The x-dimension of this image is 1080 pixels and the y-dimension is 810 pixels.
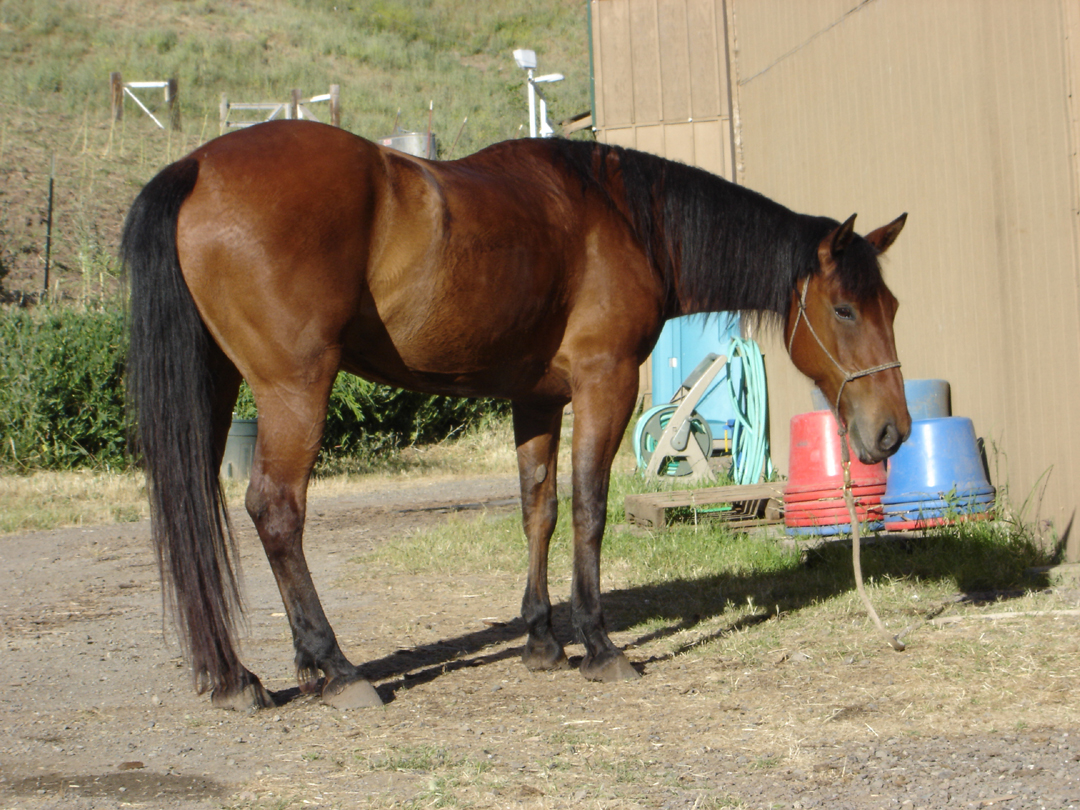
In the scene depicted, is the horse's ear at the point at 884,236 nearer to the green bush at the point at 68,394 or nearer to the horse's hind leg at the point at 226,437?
the horse's hind leg at the point at 226,437

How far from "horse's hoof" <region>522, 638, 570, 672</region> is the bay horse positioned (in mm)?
12

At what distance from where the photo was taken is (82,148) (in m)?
23.4

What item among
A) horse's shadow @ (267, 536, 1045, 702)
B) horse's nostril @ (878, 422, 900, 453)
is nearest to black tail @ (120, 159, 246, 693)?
horse's shadow @ (267, 536, 1045, 702)

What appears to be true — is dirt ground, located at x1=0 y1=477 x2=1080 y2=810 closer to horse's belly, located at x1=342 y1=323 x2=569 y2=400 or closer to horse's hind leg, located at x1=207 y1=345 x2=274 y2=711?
horse's hind leg, located at x1=207 y1=345 x2=274 y2=711

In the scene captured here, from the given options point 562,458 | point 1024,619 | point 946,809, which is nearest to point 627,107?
point 562,458

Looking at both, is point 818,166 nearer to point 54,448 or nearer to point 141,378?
point 141,378

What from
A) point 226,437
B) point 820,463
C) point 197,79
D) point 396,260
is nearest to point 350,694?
point 226,437

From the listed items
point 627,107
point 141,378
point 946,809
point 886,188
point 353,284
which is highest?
point 627,107

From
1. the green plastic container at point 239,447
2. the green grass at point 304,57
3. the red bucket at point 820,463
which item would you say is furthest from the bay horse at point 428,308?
the green grass at point 304,57

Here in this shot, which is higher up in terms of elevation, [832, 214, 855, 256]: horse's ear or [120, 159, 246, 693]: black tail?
[832, 214, 855, 256]: horse's ear

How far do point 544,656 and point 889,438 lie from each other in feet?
5.52

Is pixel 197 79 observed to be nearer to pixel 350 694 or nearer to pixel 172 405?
pixel 172 405

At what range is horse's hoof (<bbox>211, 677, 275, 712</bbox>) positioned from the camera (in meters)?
3.62

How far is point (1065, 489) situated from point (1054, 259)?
1.25 m
